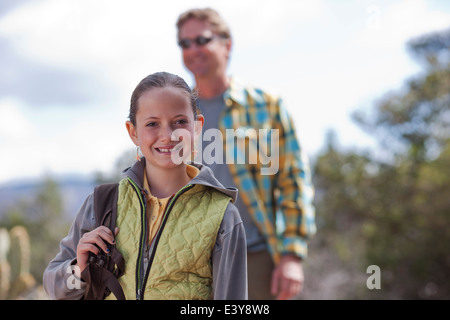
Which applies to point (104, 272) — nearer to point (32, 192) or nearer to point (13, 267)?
point (13, 267)

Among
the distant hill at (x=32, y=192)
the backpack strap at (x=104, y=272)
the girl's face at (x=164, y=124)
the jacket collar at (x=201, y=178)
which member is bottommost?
the backpack strap at (x=104, y=272)

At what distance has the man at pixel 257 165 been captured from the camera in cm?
223

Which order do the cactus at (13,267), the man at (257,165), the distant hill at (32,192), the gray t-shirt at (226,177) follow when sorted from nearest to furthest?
the gray t-shirt at (226,177), the man at (257,165), the cactus at (13,267), the distant hill at (32,192)

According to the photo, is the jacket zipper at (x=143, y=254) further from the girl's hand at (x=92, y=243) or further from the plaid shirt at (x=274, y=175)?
the plaid shirt at (x=274, y=175)

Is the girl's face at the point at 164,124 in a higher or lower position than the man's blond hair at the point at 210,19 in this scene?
lower

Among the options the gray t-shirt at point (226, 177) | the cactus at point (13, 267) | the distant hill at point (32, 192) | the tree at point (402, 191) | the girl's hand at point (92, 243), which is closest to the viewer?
the girl's hand at point (92, 243)

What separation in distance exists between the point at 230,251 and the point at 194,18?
4.21ft

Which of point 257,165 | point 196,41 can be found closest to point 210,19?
point 196,41

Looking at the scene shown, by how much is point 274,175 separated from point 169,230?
1.26m

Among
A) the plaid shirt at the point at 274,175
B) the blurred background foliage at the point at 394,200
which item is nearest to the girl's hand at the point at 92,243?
the plaid shirt at the point at 274,175

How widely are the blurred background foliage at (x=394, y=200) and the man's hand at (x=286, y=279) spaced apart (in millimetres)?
7424

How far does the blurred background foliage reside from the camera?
31.3ft

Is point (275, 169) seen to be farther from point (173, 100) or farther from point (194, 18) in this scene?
point (173, 100)
